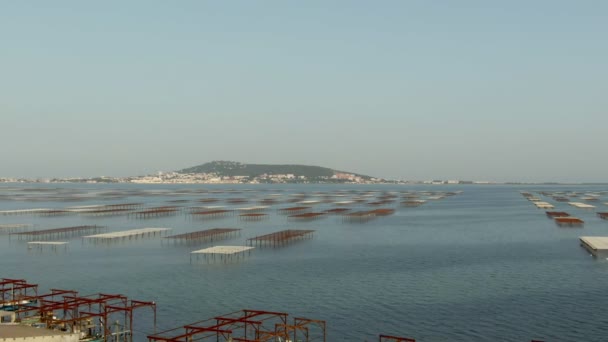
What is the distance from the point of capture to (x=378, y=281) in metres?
62.1

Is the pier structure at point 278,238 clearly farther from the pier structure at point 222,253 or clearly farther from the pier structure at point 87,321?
the pier structure at point 87,321

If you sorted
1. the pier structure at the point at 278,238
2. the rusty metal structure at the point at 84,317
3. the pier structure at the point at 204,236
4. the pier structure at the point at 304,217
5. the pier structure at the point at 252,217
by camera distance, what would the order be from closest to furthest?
the rusty metal structure at the point at 84,317 < the pier structure at the point at 278,238 < the pier structure at the point at 204,236 < the pier structure at the point at 304,217 < the pier structure at the point at 252,217

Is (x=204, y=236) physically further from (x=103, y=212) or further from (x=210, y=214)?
(x=103, y=212)

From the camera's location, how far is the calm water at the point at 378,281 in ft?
148

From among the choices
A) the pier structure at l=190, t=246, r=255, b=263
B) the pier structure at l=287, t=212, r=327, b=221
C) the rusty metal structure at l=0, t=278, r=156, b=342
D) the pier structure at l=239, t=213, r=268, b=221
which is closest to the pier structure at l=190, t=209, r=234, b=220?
the pier structure at l=239, t=213, r=268, b=221

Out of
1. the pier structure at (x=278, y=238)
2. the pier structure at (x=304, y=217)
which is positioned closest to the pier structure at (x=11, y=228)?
the pier structure at (x=278, y=238)

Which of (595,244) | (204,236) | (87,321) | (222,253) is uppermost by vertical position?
(595,244)

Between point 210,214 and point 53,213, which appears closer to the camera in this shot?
point 53,213

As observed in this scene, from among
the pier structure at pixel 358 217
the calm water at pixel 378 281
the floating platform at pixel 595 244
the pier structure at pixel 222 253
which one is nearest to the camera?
the calm water at pixel 378 281

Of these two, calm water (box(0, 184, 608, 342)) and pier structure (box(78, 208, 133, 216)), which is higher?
pier structure (box(78, 208, 133, 216))

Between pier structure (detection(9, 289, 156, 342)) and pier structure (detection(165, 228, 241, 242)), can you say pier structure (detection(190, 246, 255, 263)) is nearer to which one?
pier structure (detection(165, 228, 241, 242))

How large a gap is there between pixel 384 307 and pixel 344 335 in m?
8.95

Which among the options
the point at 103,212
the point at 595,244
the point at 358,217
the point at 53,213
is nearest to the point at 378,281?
the point at 595,244

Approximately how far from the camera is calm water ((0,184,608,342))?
4509cm
